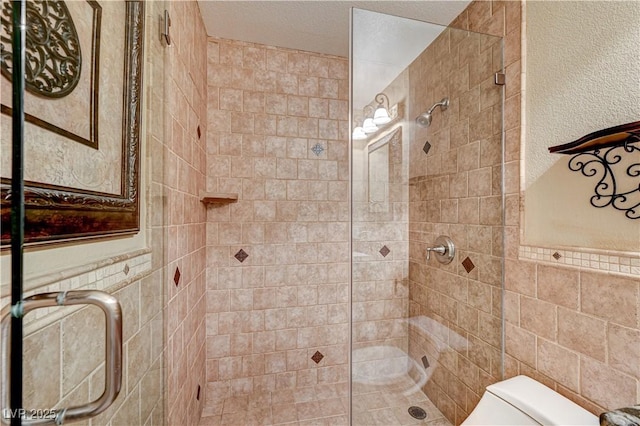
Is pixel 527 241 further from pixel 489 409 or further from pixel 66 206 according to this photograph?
pixel 66 206

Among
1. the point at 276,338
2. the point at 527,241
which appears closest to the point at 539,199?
the point at 527,241

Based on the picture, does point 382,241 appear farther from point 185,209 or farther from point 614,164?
point 185,209

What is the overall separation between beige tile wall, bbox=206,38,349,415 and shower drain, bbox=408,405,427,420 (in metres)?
0.78

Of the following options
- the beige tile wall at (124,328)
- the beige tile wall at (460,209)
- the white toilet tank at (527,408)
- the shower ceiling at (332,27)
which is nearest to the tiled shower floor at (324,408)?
the beige tile wall at (460,209)

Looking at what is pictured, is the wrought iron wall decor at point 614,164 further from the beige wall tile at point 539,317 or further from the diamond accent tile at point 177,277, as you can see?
the diamond accent tile at point 177,277

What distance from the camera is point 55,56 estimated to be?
545mm

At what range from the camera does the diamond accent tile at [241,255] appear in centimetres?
212

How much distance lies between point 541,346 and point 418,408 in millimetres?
789

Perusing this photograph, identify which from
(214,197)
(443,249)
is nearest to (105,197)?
(214,197)

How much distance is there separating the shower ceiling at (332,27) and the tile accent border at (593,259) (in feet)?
3.50

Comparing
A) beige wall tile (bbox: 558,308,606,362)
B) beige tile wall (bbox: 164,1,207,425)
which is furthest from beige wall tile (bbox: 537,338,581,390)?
beige tile wall (bbox: 164,1,207,425)

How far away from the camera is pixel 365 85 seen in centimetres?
143

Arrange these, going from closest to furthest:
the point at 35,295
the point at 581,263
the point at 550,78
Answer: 1. the point at 35,295
2. the point at 581,263
3. the point at 550,78

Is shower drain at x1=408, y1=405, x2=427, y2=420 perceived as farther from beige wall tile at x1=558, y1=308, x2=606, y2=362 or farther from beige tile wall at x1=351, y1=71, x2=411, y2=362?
beige wall tile at x1=558, y1=308, x2=606, y2=362
